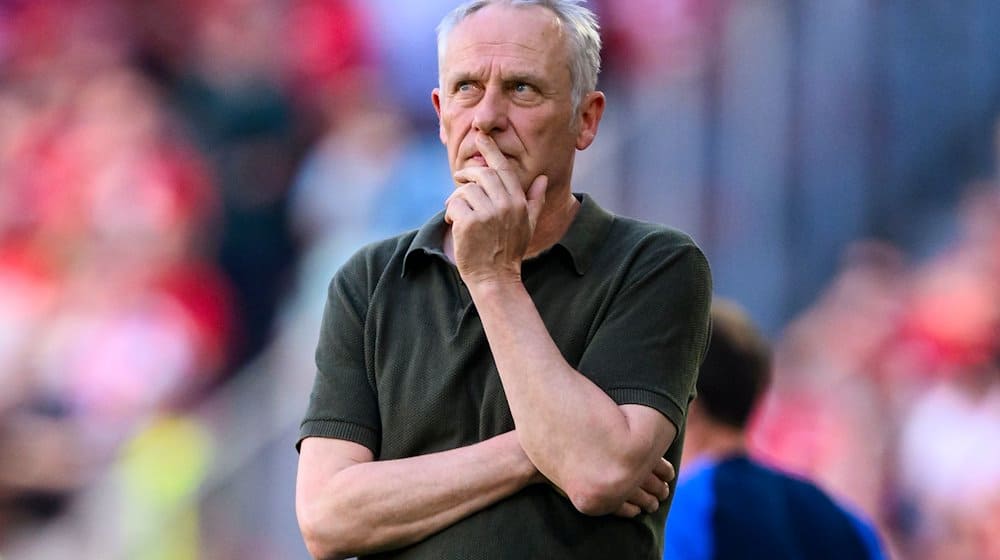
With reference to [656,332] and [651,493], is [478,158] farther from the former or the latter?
[651,493]

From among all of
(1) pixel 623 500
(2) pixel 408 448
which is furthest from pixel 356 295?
(1) pixel 623 500

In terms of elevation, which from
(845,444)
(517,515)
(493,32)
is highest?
(493,32)

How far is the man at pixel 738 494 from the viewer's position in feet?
8.47

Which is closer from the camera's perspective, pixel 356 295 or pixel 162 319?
pixel 356 295

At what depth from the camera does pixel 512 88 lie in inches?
66.5

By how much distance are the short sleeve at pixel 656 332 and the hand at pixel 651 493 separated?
6 cm

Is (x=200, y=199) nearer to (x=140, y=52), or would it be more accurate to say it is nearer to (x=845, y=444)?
(x=140, y=52)

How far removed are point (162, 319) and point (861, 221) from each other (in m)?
2.61

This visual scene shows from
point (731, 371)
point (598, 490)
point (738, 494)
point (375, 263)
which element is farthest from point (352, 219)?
point (598, 490)

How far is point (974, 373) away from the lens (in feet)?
15.4

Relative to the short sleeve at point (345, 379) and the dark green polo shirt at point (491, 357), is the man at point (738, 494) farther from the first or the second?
the short sleeve at point (345, 379)

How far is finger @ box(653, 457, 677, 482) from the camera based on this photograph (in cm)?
161

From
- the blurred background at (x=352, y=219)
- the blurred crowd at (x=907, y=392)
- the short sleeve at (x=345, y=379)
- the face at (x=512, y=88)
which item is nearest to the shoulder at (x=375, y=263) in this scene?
the short sleeve at (x=345, y=379)

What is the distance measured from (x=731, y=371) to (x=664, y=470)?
1172 millimetres
